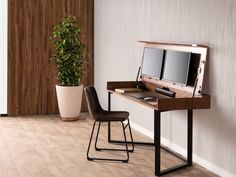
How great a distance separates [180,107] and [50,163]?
1.43 metres

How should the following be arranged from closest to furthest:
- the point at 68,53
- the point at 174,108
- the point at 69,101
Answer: the point at 174,108 → the point at 68,53 → the point at 69,101

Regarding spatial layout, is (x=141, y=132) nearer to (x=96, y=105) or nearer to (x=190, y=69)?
(x=96, y=105)

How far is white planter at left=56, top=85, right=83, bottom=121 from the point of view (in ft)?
22.1

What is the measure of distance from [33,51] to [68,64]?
83 centimetres

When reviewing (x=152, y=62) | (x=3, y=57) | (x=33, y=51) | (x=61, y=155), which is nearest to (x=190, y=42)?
(x=152, y=62)

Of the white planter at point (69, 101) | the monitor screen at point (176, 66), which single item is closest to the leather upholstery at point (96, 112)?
the monitor screen at point (176, 66)

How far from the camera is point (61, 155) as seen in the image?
16.4ft

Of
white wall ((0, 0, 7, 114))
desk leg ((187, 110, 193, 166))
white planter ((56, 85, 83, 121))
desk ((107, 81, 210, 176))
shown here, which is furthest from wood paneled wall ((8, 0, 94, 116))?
desk leg ((187, 110, 193, 166))

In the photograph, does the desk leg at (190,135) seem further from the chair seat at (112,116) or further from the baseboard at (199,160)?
the chair seat at (112,116)

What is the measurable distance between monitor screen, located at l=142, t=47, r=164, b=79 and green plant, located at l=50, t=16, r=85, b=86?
1451mm

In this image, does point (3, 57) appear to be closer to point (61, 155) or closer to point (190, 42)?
point (61, 155)

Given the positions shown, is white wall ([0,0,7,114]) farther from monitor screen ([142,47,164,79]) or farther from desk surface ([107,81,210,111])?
desk surface ([107,81,210,111])

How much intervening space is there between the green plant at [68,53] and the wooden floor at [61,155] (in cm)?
67

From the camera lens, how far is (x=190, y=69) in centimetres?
459
